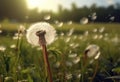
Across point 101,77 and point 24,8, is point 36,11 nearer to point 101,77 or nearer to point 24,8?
point 24,8

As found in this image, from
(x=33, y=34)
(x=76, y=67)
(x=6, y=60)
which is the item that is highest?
(x=33, y=34)

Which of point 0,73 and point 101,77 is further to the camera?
point 101,77

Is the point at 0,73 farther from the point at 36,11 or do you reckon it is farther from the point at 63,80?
the point at 36,11

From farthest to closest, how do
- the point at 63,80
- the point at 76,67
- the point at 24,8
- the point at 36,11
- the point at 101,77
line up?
the point at 24,8
the point at 36,11
the point at 76,67
the point at 101,77
the point at 63,80

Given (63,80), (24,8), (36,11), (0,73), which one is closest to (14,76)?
(0,73)

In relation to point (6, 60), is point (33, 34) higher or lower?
higher

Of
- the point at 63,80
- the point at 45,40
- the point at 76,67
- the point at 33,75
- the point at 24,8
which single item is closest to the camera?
the point at 45,40

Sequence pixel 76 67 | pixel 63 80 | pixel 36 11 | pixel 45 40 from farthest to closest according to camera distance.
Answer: pixel 36 11, pixel 76 67, pixel 63 80, pixel 45 40

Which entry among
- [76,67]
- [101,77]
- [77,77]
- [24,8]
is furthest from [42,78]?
[24,8]

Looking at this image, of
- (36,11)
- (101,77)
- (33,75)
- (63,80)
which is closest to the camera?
(33,75)
